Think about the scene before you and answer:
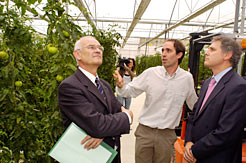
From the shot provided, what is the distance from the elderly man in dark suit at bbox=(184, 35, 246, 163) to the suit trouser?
378 mm

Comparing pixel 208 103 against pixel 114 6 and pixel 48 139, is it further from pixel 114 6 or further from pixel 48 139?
A: pixel 114 6

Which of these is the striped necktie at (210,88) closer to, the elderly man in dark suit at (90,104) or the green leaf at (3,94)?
the elderly man in dark suit at (90,104)

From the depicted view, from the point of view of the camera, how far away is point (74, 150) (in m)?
1.33

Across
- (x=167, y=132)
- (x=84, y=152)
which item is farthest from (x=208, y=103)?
(x=84, y=152)

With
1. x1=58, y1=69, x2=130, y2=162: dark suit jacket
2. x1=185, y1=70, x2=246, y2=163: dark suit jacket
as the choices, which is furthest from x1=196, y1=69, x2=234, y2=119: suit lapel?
x1=58, y1=69, x2=130, y2=162: dark suit jacket

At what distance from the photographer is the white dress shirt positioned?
2162mm

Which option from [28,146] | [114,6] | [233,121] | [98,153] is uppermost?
[114,6]

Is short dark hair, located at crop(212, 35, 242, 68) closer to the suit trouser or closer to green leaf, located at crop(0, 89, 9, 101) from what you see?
the suit trouser

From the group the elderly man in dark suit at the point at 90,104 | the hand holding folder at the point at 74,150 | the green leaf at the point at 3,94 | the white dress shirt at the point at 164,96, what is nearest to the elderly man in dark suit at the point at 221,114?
the white dress shirt at the point at 164,96

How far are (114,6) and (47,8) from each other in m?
8.83

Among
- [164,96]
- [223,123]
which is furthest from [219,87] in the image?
[164,96]

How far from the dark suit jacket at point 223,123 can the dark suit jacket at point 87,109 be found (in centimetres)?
61

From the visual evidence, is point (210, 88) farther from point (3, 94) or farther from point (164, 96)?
point (3, 94)

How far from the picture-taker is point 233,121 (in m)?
1.48
